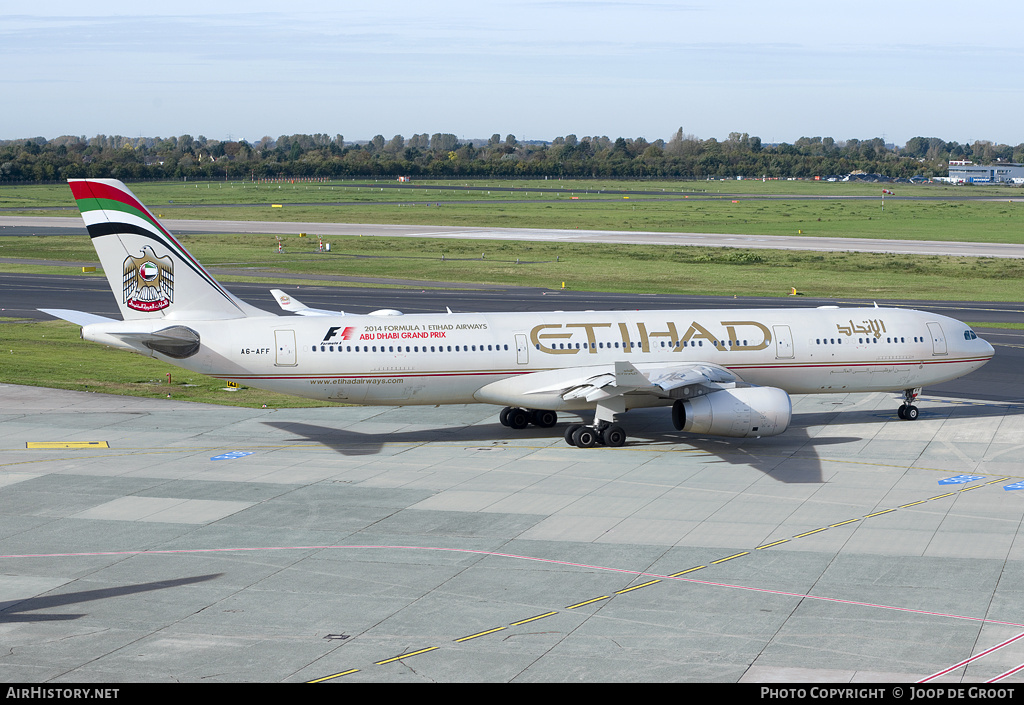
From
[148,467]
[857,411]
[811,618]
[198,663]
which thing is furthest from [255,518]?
[857,411]

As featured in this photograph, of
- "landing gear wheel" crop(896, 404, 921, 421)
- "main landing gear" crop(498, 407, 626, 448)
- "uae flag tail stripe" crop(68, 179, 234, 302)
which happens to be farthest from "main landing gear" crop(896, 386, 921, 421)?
"uae flag tail stripe" crop(68, 179, 234, 302)

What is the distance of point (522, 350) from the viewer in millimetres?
40344

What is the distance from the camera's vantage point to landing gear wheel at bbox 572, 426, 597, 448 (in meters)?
39.2

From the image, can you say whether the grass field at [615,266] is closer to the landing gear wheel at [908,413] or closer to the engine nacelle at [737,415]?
the landing gear wheel at [908,413]

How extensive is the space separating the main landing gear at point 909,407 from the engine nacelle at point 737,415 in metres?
9.07

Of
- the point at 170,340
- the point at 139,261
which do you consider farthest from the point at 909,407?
the point at 139,261

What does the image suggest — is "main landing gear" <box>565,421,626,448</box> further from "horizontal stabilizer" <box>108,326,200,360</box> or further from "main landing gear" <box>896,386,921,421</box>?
"horizontal stabilizer" <box>108,326,200,360</box>

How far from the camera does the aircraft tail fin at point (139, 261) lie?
36.7 metres

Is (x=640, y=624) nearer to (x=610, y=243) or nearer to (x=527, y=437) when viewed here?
(x=527, y=437)

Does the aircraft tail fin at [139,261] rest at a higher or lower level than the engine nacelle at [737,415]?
higher

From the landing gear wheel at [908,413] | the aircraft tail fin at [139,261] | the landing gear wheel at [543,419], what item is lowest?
the landing gear wheel at [908,413]

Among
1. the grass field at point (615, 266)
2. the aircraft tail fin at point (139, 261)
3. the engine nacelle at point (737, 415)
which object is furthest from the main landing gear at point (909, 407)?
the grass field at point (615, 266)

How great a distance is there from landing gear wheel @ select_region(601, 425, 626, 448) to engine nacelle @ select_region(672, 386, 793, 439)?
2.40 m

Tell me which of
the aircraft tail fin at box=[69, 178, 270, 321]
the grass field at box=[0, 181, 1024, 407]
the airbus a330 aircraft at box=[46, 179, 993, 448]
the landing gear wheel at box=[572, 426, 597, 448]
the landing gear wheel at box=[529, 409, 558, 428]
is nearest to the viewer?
the aircraft tail fin at box=[69, 178, 270, 321]
